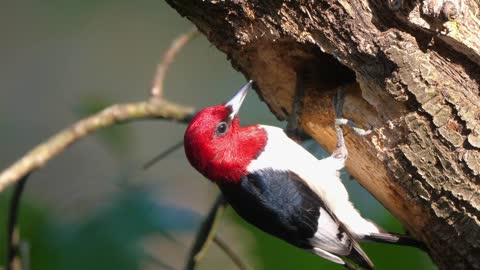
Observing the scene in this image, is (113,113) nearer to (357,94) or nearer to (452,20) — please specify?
(357,94)

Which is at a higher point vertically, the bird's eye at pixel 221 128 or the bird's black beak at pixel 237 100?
the bird's black beak at pixel 237 100

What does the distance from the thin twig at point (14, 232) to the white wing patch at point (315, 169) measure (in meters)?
0.82

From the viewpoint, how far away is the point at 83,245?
2.54m

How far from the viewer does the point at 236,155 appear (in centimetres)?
278

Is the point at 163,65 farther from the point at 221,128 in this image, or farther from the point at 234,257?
the point at 234,257

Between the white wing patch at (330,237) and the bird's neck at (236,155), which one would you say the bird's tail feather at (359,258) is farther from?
the bird's neck at (236,155)

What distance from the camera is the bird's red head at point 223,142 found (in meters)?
2.69

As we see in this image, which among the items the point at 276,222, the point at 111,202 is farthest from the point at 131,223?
the point at 276,222

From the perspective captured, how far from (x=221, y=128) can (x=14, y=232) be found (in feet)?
2.65

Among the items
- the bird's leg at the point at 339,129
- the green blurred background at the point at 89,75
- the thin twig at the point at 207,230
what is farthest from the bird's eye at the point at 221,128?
the green blurred background at the point at 89,75

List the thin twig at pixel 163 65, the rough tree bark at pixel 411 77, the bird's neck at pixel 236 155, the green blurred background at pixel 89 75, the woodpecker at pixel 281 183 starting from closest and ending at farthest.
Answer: the rough tree bark at pixel 411 77
the woodpecker at pixel 281 183
the bird's neck at pixel 236 155
the thin twig at pixel 163 65
the green blurred background at pixel 89 75

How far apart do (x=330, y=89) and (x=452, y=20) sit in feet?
2.02

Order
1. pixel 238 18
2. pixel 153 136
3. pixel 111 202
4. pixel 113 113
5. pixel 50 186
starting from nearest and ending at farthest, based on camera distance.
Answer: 1. pixel 238 18
2. pixel 111 202
3. pixel 113 113
4. pixel 50 186
5. pixel 153 136

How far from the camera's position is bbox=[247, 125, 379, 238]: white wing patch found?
2781 millimetres
